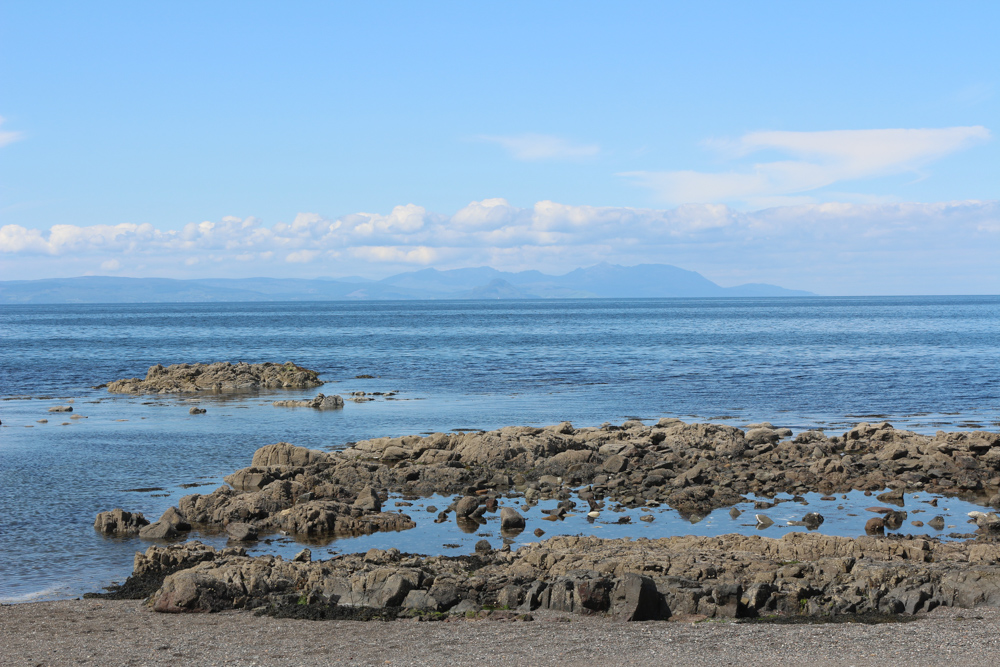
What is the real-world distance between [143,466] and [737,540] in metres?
22.2

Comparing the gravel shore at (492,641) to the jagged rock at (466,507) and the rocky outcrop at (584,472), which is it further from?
the jagged rock at (466,507)

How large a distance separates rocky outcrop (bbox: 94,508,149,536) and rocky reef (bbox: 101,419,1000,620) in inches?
32.3

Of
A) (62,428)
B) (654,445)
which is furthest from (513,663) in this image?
(62,428)

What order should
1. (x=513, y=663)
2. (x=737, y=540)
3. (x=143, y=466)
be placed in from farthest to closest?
(x=143, y=466) → (x=737, y=540) → (x=513, y=663)

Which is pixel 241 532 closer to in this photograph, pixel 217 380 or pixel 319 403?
pixel 319 403

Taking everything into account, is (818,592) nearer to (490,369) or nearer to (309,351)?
(490,369)

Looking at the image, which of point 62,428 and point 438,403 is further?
point 438,403

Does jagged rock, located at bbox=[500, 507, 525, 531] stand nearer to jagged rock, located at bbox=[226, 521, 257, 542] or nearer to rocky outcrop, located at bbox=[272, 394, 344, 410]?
jagged rock, located at bbox=[226, 521, 257, 542]

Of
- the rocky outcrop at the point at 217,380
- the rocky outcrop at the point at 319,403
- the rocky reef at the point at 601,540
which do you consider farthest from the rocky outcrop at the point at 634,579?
the rocky outcrop at the point at 217,380

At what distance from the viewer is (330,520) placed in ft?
76.3

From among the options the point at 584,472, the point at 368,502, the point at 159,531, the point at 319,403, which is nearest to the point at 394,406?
the point at 319,403

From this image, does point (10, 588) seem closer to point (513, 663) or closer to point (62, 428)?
point (513, 663)

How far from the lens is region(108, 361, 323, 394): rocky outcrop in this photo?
59.3 m

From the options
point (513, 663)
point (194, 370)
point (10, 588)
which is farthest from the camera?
point (194, 370)
